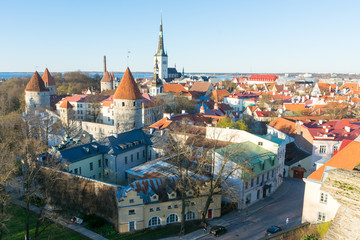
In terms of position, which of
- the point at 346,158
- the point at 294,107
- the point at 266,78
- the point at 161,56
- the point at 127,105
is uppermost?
the point at 161,56

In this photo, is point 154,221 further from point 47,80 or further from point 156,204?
point 47,80

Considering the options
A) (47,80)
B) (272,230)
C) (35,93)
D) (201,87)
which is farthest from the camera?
→ (201,87)

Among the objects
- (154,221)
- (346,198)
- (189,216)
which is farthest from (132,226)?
(346,198)

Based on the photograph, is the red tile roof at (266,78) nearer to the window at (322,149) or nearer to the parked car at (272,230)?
the window at (322,149)

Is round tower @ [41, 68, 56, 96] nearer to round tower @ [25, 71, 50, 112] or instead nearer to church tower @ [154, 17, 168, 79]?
round tower @ [25, 71, 50, 112]

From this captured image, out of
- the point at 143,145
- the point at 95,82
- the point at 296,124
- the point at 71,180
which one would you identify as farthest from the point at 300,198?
the point at 95,82

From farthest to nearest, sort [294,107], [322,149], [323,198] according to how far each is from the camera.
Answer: [294,107], [322,149], [323,198]
